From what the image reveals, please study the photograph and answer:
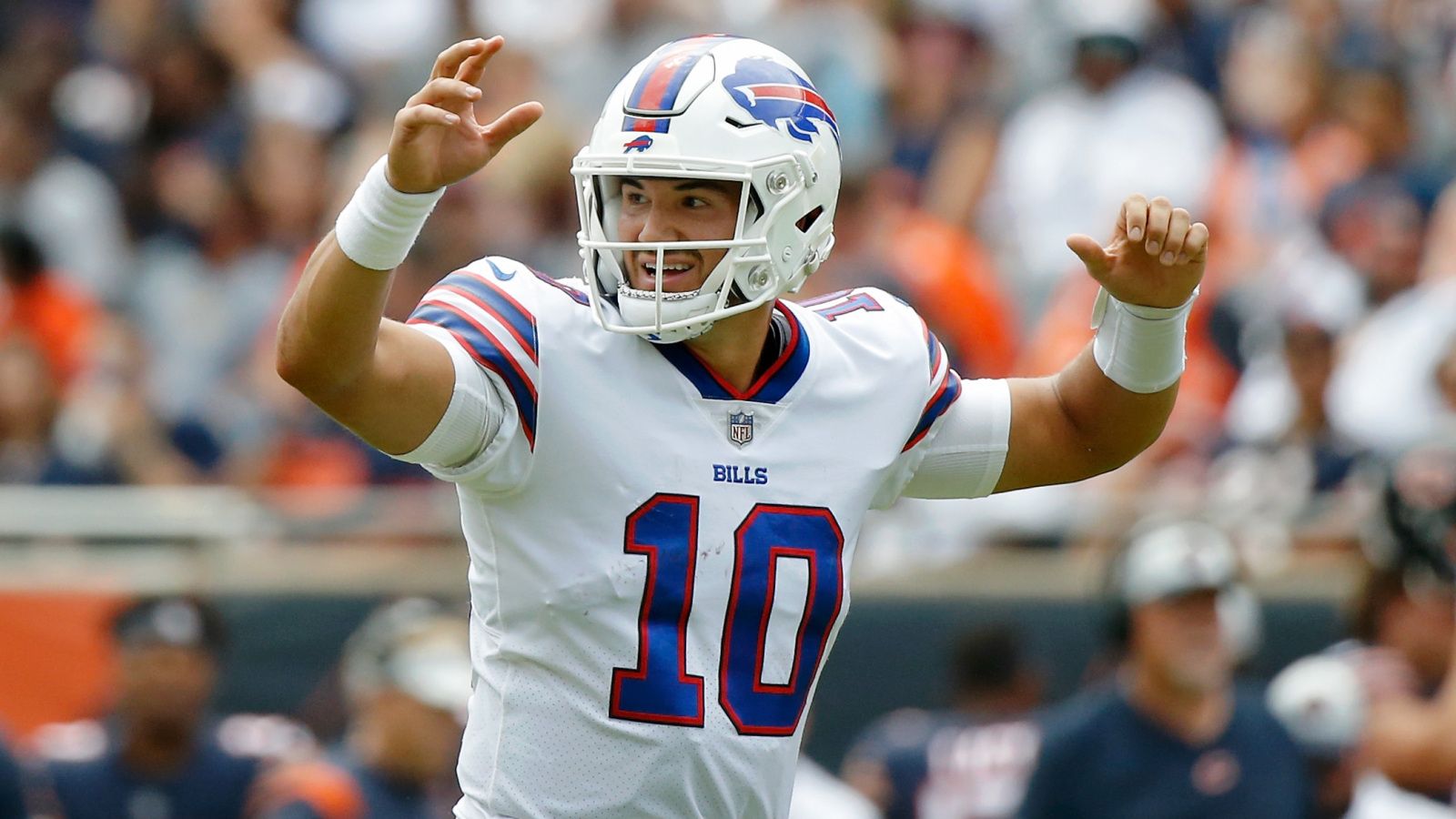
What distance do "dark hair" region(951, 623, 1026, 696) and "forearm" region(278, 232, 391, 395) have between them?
399 centimetres

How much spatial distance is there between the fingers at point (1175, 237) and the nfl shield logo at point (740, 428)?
70 centimetres

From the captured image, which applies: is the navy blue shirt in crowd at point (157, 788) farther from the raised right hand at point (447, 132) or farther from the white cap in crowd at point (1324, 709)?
the raised right hand at point (447, 132)

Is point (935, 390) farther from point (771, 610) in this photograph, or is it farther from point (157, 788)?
point (157, 788)

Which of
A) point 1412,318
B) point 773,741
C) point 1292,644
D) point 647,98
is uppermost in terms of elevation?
point 647,98

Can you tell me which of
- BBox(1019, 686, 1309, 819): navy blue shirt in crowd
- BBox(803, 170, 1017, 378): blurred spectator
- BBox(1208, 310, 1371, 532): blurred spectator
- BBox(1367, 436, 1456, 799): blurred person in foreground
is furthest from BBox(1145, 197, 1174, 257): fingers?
BBox(803, 170, 1017, 378): blurred spectator

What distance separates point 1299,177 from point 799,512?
19.7 feet

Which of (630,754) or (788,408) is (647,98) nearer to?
(788,408)

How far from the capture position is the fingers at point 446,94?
3.07 m

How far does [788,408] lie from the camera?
350 centimetres

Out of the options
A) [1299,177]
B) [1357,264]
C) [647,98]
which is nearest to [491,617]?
[647,98]

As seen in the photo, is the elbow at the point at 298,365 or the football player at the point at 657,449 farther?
the football player at the point at 657,449

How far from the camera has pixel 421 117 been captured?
3.06m

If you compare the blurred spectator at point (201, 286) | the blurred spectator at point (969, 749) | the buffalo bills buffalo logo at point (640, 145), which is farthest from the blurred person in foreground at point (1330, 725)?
the blurred spectator at point (201, 286)

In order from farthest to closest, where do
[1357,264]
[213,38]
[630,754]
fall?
1. [213,38]
2. [1357,264]
3. [630,754]
